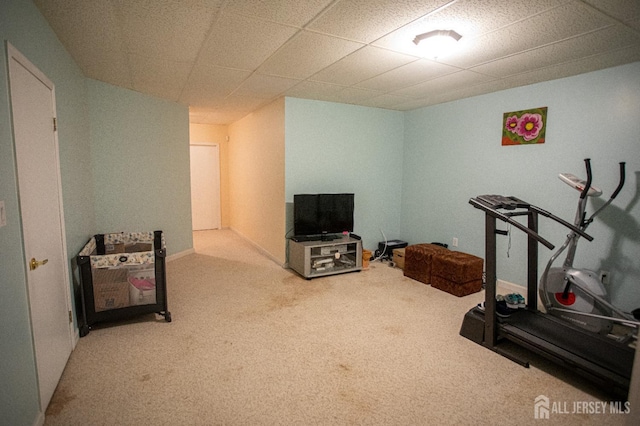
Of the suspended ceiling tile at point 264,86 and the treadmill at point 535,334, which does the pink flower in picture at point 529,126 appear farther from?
the suspended ceiling tile at point 264,86

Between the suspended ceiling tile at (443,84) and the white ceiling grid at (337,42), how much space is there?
0.04 ft

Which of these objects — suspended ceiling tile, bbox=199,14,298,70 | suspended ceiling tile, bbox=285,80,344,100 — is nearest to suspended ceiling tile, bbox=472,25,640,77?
suspended ceiling tile, bbox=285,80,344,100

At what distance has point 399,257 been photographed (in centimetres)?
465

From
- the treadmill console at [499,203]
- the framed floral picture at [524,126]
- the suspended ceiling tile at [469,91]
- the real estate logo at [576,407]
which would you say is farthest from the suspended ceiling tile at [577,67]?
the real estate logo at [576,407]

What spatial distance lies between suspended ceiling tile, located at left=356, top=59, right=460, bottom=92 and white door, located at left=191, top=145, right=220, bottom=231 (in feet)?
15.0

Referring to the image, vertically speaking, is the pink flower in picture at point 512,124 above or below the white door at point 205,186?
above

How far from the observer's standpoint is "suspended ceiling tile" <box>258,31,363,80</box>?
8.17ft

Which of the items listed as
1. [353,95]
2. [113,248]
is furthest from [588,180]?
[113,248]

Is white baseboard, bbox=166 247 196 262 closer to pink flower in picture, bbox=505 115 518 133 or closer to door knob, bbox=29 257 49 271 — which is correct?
door knob, bbox=29 257 49 271

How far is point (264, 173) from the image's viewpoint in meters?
5.20

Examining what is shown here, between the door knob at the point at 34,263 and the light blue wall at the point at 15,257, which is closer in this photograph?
the light blue wall at the point at 15,257

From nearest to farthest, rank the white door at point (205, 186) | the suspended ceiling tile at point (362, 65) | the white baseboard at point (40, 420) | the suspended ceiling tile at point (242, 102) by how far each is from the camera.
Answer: the white baseboard at point (40, 420)
the suspended ceiling tile at point (362, 65)
the suspended ceiling tile at point (242, 102)
the white door at point (205, 186)

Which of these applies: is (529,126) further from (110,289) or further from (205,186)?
(205,186)

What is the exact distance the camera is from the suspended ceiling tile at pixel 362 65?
9.07ft
